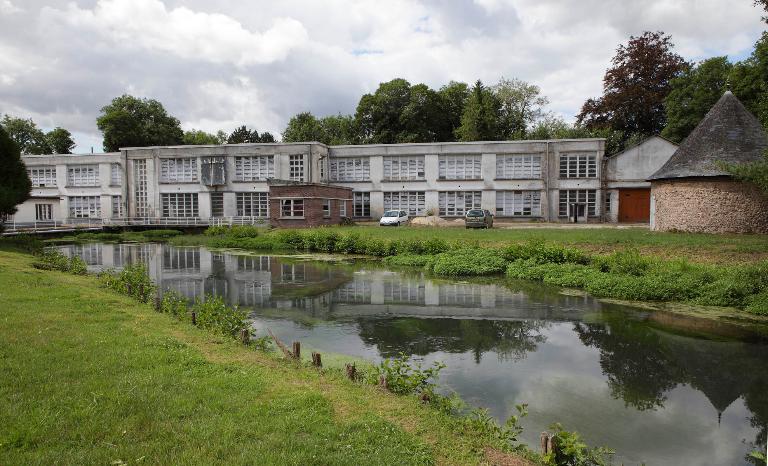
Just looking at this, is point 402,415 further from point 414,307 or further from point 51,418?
point 414,307

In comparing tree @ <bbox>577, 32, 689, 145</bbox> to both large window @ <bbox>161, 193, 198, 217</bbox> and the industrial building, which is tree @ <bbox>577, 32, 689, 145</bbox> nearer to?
the industrial building

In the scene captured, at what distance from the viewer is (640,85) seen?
156ft

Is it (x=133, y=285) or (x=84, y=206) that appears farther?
(x=84, y=206)

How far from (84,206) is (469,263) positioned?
1741 inches

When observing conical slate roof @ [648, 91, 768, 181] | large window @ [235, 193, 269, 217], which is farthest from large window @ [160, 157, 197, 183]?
conical slate roof @ [648, 91, 768, 181]

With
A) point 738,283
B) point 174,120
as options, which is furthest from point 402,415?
point 174,120

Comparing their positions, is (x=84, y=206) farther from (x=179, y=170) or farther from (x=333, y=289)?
(x=333, y=289)

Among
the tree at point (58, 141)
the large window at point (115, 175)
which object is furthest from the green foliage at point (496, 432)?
the tree at point (58, 141)

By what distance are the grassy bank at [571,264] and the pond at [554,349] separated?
1.28 m

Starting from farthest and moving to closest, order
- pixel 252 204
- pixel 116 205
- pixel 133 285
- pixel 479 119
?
pixel 479 119 < pixel 116 205 < pixel 252 204 < pixel 133 285

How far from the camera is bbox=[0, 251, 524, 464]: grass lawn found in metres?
4.81

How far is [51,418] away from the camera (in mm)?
5246

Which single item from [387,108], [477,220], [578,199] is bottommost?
[477,220]

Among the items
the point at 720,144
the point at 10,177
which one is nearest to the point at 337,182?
the point at 10,177
